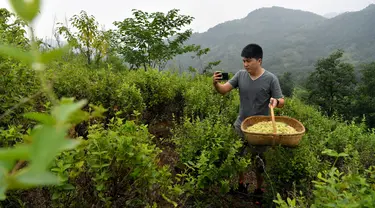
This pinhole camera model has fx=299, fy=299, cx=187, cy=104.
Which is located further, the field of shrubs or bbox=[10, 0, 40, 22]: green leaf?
the field of shrubs

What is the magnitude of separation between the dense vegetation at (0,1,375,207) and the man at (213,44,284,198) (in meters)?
0.26

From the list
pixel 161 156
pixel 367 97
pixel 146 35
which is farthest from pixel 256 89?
pixel 367 97

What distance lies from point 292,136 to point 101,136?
2051mm

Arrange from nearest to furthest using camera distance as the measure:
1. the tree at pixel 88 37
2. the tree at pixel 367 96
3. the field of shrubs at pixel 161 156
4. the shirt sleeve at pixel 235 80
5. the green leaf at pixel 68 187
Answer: the green leaf at pixel 68 187, the field of shrubs at pixel 161 156, the shirt sleeve at pixel 235 80, the tree at pixel 88 37, the tree at pixel 367 96

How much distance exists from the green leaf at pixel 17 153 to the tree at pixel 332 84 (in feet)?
106

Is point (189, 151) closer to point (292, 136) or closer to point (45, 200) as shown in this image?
point (292, 136)

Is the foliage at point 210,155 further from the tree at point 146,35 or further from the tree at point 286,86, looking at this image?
the tree at point 286,86

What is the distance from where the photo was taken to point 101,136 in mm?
1892

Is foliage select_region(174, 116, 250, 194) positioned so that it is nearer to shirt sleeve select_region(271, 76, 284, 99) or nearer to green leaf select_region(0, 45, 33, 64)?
shirt sleeve select_region(271, 76, 284, 99)

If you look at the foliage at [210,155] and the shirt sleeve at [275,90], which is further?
the shirt sleeve at [275,90]

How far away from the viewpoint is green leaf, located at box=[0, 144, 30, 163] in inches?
6.4

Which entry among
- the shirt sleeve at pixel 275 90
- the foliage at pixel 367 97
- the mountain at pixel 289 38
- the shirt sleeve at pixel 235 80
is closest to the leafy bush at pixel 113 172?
the shirt sleeve at pixel 275 90

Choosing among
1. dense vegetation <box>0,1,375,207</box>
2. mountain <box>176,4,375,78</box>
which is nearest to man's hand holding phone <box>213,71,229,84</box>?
dense vegetation <box>0,1,375,207</box>

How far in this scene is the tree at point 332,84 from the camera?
3000 centimetres
